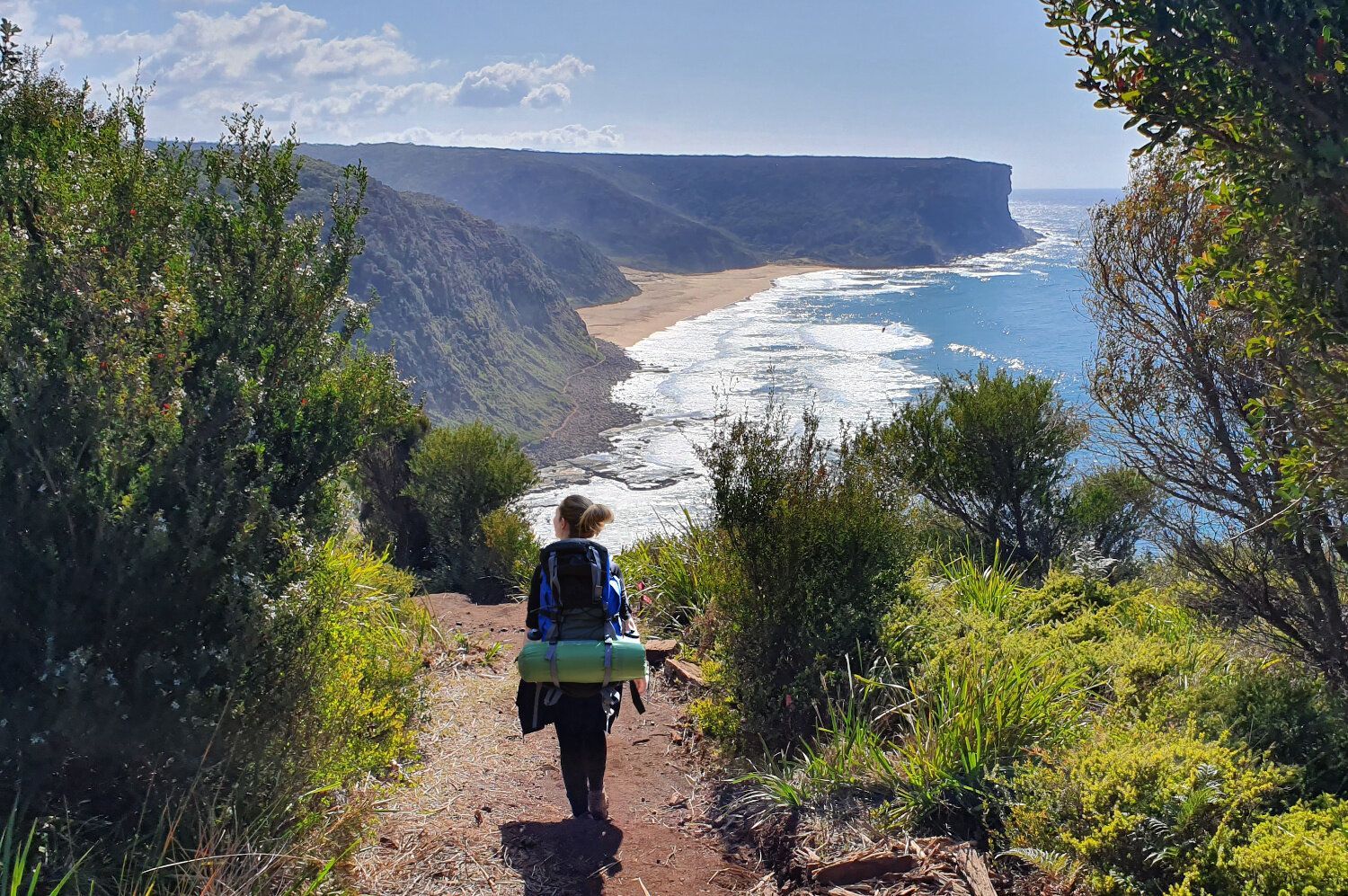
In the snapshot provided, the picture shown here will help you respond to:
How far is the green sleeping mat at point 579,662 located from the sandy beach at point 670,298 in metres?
80.0

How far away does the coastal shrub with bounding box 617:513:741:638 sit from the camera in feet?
21.6

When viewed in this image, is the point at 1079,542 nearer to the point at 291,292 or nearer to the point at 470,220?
the point at 291,292

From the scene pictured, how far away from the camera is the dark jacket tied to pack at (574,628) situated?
394cm

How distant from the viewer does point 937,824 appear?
3.66 metres

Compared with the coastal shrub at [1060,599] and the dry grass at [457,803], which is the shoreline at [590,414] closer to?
the coastal shrub at [1060,599]

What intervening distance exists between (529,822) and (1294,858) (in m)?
3.04

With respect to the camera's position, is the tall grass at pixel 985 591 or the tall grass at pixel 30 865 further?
the tall grass at pixel 985 591

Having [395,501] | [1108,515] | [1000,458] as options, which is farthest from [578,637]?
[395,501]

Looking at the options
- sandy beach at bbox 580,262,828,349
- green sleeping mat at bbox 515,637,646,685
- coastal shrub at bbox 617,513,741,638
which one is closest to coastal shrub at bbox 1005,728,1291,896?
green sleeping mat at bbox 515,637,646,685

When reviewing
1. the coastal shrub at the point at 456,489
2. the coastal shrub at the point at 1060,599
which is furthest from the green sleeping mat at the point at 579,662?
the coastal shrub at the point at 456,489

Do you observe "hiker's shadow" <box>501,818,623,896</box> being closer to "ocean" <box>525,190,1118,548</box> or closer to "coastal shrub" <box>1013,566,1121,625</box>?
"coastal shrub" <box>1013,566,1121,625</box>

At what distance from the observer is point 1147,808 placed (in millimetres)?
3004

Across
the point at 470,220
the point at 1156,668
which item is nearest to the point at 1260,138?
the point at 1156,668

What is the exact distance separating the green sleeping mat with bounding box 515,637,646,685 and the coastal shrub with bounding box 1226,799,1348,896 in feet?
7.55
